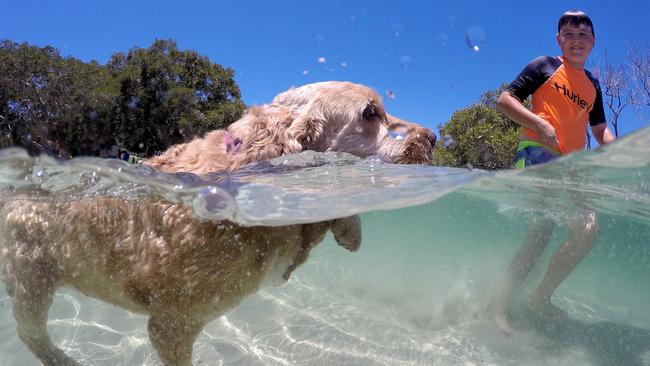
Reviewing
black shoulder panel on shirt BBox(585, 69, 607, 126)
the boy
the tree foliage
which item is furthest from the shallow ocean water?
the tree foliage

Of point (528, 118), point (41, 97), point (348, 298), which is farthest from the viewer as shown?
point (41, 97)

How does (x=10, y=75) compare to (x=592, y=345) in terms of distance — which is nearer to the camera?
(x=592, y=345)

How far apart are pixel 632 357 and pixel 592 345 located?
1.32 ft

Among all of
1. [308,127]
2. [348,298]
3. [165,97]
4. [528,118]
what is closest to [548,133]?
[528,118]

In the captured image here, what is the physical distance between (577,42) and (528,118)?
3.60 ft

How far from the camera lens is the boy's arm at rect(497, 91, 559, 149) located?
145 inches

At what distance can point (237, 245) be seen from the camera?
2494 mm

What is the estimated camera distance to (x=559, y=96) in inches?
162

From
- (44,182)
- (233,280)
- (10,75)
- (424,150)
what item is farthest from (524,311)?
(10,75)

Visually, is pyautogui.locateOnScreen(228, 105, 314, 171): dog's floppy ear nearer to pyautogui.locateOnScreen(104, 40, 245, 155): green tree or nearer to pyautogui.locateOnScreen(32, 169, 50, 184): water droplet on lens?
pyautogui.locateOnScreen(32, 169, 50, 184): water droplet on lens

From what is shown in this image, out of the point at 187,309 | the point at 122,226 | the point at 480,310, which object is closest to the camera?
the point at 187,309

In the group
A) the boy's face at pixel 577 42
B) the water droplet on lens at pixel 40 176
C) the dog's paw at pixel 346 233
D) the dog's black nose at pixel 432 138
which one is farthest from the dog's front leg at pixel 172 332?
the boy's face at pixel 577 42

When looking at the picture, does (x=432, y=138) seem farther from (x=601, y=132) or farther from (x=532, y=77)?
(x=601, y=132)

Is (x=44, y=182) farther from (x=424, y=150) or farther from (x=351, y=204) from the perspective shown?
(x=424, y=150)
